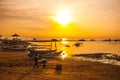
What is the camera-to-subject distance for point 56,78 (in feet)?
83.0

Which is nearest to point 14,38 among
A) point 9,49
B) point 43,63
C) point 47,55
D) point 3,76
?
point 9,49

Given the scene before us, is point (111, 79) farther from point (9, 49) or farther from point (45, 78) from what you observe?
point (9, 49)

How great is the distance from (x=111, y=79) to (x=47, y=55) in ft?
101

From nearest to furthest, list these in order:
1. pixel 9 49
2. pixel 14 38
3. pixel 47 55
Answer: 1. pixel 47 55
2. pixel 9 49
3. pixel 14 38

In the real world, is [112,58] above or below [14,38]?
below

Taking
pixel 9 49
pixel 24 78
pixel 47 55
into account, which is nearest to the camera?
pixel 24 78

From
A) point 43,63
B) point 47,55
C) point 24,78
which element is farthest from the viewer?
point 47,55

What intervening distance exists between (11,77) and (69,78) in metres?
6.28

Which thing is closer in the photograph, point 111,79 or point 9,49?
point 111,79

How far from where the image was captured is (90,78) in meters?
25.9

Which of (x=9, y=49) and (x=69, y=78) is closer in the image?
(x=69, y=78)

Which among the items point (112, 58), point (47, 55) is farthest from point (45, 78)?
point (112, 58)

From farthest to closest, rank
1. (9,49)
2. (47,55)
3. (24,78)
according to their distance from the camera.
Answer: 1. (9,49)
2. (47,55)
3. (24,78)

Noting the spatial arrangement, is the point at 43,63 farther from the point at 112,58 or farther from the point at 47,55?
the point at 112,58
